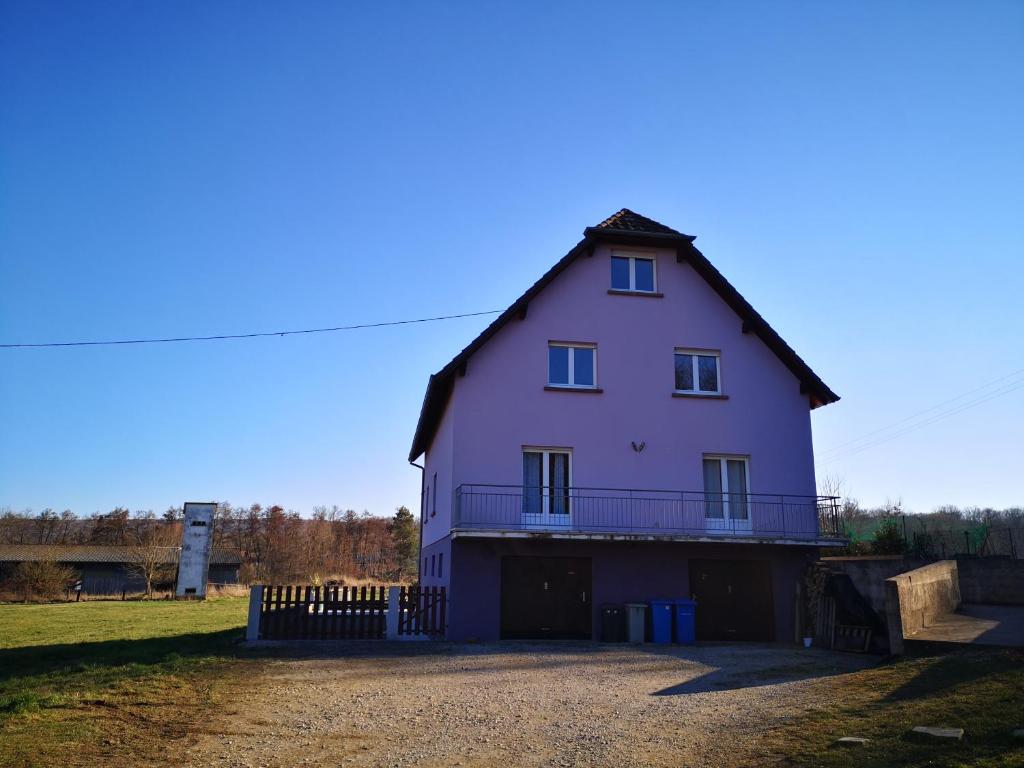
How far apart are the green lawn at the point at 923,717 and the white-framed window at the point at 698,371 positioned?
11026 mm

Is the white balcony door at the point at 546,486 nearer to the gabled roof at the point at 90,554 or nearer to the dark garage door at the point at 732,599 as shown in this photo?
the dark garage door at the point at 732,599

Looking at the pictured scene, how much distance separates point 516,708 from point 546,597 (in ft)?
30.3

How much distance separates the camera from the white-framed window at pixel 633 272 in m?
21.9

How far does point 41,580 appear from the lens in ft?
151

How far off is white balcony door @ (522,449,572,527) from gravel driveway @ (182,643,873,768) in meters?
4.67

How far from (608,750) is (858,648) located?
9727mm

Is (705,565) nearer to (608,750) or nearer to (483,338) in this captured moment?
(483,338)

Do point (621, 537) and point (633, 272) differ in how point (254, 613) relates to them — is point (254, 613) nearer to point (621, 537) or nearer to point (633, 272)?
A: point (621, 537)

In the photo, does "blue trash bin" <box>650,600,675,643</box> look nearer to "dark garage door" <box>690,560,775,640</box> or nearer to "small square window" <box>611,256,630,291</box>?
"dark garage door" <box>690,560,775,640</box>

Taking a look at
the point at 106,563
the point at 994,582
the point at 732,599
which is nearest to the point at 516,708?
the point at 732,599

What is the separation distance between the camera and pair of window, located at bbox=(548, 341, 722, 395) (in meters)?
20.9

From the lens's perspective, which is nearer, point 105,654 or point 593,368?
point 105,654

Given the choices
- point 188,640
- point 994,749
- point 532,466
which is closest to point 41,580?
point 188,640

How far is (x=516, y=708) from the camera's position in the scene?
33.2 ft
